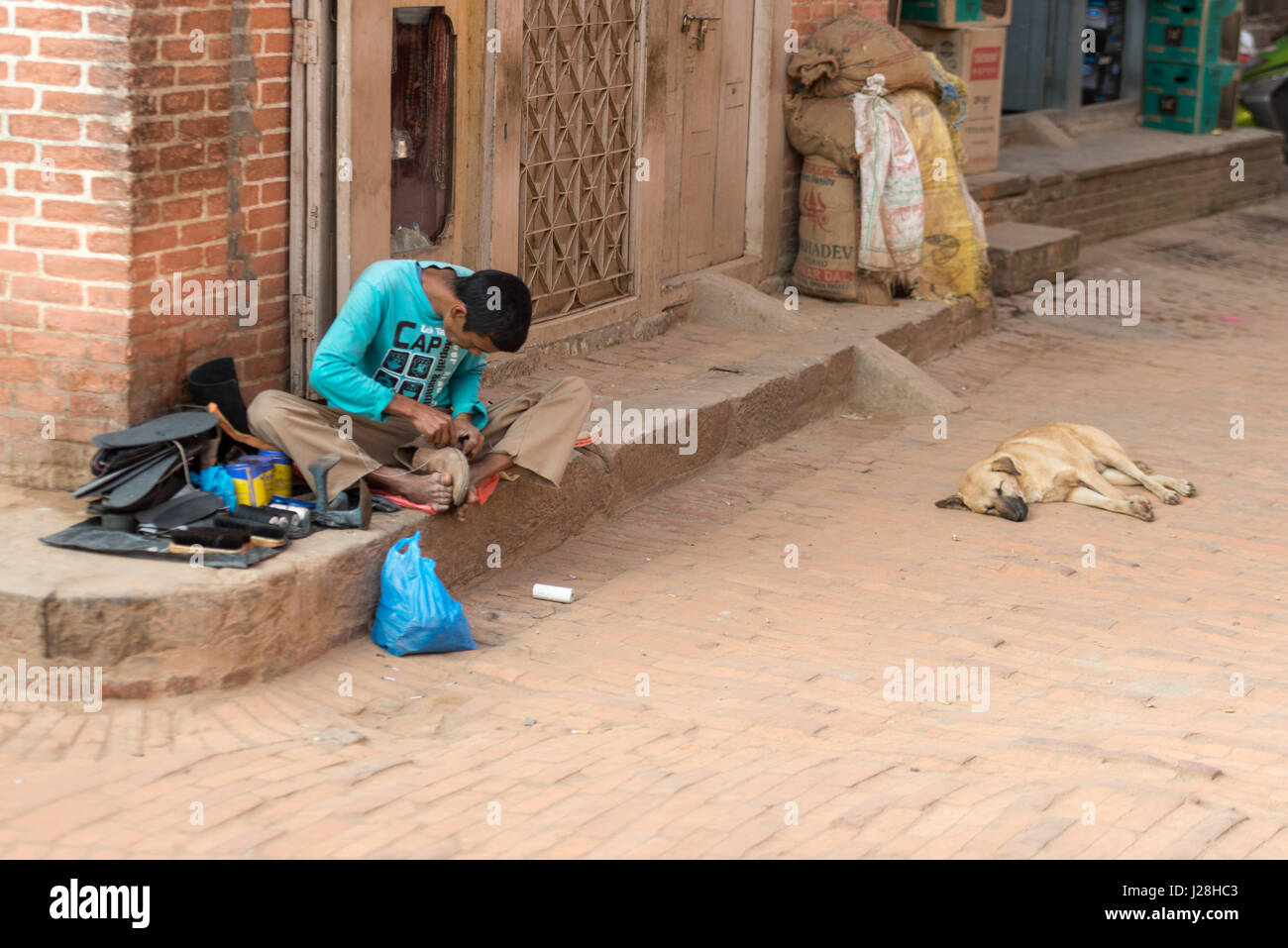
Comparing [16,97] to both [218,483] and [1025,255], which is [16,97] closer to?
[218,483]

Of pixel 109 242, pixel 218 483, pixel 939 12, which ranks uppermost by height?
pixel 939 12

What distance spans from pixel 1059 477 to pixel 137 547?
4.23 meters

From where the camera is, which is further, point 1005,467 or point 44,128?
point 1005,467

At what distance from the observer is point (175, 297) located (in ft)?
18.0

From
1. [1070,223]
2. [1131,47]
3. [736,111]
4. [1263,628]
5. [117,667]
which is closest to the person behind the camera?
[117,667]

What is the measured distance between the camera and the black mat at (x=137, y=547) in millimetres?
4887

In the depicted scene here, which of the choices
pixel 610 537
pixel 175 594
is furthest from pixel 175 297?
pixel 610 537

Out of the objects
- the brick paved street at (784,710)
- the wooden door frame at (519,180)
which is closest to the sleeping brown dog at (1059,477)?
the brick paved street at (784,710)

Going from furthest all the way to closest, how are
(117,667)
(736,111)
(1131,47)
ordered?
(1131,47), (736,111), (117,667)

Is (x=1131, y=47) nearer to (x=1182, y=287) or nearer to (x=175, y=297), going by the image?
(x=1182, y=287)

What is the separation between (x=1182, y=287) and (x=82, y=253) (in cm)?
951

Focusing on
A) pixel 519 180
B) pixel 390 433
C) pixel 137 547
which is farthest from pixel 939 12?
pixel 137 547

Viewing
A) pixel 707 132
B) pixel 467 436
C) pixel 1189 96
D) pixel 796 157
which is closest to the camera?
pixel 467 436

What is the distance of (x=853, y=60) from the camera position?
9414 millimetres
